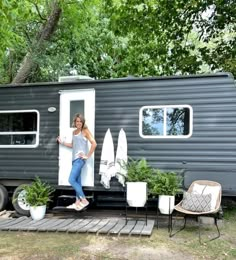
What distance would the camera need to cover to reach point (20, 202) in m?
7.45

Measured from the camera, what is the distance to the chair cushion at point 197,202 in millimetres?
5750

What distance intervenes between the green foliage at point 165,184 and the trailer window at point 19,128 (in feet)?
8.58

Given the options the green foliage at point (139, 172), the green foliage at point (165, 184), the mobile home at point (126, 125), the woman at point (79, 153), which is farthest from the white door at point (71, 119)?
the green foliage at point (165, 184)

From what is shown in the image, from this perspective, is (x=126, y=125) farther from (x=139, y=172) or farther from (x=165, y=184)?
(x=165, y=184)

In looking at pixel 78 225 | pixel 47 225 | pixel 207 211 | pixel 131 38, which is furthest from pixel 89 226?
pixel 131 38

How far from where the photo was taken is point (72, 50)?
1331 cm

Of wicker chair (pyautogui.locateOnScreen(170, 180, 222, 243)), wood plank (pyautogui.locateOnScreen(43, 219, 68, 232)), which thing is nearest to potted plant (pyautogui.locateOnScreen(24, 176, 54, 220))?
wood plank (pyautogui.locateOnScreen(43, 219, 68, 232))

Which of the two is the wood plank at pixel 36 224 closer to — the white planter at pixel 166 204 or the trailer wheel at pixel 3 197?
the trailer wheel at pixel 3 197

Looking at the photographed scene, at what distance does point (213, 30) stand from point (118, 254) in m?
8.48

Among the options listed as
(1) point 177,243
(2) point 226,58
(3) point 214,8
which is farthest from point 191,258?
A: (3) point 214,8

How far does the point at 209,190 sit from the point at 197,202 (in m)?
0.38

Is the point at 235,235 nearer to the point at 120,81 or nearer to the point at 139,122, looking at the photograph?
the point at 139,122

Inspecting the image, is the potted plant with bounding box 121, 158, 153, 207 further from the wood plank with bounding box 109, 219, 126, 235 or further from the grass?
the grass

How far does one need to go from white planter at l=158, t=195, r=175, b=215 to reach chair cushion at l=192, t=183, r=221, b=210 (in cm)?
42
